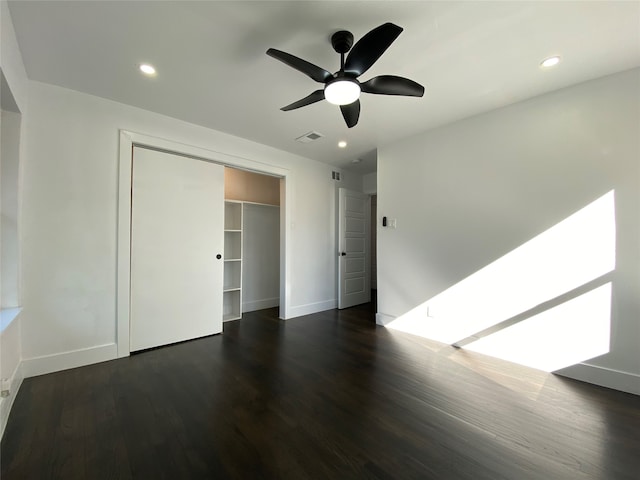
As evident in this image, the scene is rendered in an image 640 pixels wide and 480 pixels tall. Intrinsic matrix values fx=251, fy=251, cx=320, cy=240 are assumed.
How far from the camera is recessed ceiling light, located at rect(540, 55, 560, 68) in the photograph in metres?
1.91

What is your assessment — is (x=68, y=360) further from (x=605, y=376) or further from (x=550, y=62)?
(x=550, y=62)

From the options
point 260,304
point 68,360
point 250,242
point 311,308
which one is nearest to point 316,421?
point 68,360

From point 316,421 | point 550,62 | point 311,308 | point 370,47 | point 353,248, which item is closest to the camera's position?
point 370,47

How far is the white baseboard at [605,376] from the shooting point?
77.3 inches

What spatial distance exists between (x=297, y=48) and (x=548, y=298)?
3.06 meters

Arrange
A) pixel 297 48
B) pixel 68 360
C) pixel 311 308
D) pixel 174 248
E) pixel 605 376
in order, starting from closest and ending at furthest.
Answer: pixel 297 48, pixel 605 376, pixel 68 360, pixel 174 248, pixel 311 308

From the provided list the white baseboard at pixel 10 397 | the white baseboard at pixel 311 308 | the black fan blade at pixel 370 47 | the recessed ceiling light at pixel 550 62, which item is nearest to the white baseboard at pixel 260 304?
the white baseboard at pixel 311 308

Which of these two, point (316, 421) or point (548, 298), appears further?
→ point (548, 298)

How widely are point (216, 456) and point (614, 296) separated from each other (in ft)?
10.3

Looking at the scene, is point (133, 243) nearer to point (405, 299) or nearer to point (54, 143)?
point (54, 143)

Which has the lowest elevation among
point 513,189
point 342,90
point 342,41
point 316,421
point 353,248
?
point 316,421

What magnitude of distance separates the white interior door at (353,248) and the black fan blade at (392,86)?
2654 millimetres

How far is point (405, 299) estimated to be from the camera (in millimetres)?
3377

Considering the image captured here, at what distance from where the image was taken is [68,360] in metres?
2.25
